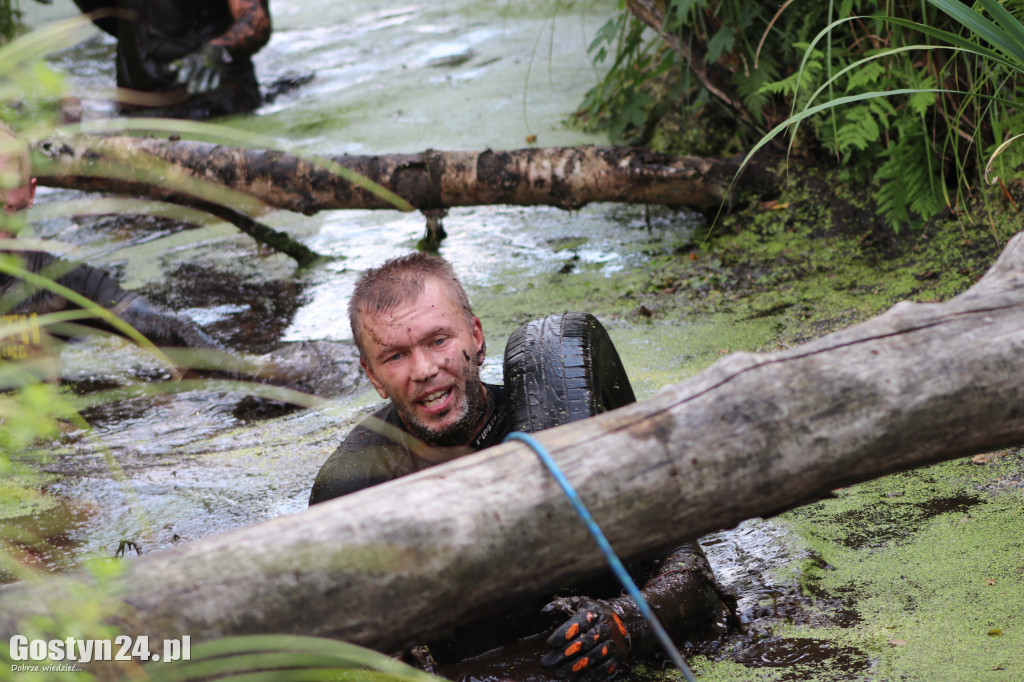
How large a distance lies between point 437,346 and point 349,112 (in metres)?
5.48

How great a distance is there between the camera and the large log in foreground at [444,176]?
441cm

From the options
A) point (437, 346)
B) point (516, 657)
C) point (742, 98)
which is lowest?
point (516, 657)

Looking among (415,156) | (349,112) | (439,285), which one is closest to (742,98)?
(415,156)

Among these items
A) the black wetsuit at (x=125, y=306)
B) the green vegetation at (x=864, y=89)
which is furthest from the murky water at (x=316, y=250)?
the green vegetation at (x=864, y=89)

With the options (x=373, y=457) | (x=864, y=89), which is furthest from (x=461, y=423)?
(x=864, y=89)

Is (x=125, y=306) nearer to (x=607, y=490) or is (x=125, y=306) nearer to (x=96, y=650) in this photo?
(x=96, y=650)

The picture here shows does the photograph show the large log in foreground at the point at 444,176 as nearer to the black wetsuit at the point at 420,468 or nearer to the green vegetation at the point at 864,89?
the green vegetation at the point at 864,89

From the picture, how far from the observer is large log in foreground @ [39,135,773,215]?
4.41m

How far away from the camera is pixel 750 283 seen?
4148 mm

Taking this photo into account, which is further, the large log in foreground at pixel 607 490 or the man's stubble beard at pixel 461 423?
the man's stubble beard at pixel 461 423

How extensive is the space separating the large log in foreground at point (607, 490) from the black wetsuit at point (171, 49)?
23.4 feet

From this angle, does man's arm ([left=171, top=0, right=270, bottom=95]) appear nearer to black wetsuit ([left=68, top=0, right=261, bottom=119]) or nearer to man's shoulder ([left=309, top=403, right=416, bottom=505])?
black wetsuit ([left=68, top=0, right=261, bottom=119])

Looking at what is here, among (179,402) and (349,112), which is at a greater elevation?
(349,112)

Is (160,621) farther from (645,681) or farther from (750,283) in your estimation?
(750,283)
